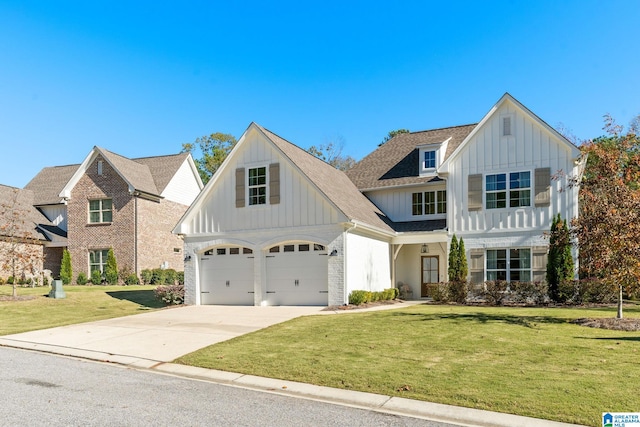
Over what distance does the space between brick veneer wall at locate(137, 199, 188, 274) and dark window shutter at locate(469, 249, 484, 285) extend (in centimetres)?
2036

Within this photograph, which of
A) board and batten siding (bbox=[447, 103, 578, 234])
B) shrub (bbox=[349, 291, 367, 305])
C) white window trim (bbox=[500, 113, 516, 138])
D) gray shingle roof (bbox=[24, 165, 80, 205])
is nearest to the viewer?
shrub (bbox=[349, 291, 367, 305])

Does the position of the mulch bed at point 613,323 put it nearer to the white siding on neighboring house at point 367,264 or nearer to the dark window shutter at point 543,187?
the dark window shutter at point 543,187

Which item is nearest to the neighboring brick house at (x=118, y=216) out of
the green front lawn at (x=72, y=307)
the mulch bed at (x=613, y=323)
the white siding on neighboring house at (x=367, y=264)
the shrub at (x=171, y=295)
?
the green front lawn at (x=72, y=307)

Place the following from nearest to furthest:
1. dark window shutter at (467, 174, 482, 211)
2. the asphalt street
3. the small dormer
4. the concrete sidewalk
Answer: the asphalt street
the concrete sidewalk
dark window shutter at (467, 174, 482, 211)
the small dormer

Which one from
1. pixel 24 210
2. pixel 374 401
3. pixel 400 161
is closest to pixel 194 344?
pixel 374 401

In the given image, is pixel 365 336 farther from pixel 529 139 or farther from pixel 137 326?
pixel 529 139

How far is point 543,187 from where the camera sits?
2089cm

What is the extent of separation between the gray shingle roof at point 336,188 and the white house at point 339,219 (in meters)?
0.09

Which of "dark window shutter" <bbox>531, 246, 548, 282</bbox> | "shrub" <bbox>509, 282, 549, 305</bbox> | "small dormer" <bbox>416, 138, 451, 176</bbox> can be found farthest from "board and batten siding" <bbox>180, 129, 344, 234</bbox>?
"dark window shutter" <bbox>531, 246, 548, 282</bbox>

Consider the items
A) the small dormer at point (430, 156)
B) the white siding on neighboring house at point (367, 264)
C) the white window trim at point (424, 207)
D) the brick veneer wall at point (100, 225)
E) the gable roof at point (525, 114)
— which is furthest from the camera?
the brick veneer wall at point (100, 225)

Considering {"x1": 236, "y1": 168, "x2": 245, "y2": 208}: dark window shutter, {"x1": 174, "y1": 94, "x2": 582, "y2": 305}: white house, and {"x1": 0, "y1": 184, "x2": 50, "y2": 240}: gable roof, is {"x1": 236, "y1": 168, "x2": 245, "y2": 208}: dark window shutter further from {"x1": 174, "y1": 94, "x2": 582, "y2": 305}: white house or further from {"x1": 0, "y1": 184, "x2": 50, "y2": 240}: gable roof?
{"x1": 0, "y1": 184, "x2": 50, "y2": 240}: gable roof

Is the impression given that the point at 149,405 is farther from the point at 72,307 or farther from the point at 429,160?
the point at 429,160

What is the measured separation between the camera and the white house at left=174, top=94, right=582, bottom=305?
66.8 ft

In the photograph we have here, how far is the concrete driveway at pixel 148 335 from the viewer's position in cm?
1127
